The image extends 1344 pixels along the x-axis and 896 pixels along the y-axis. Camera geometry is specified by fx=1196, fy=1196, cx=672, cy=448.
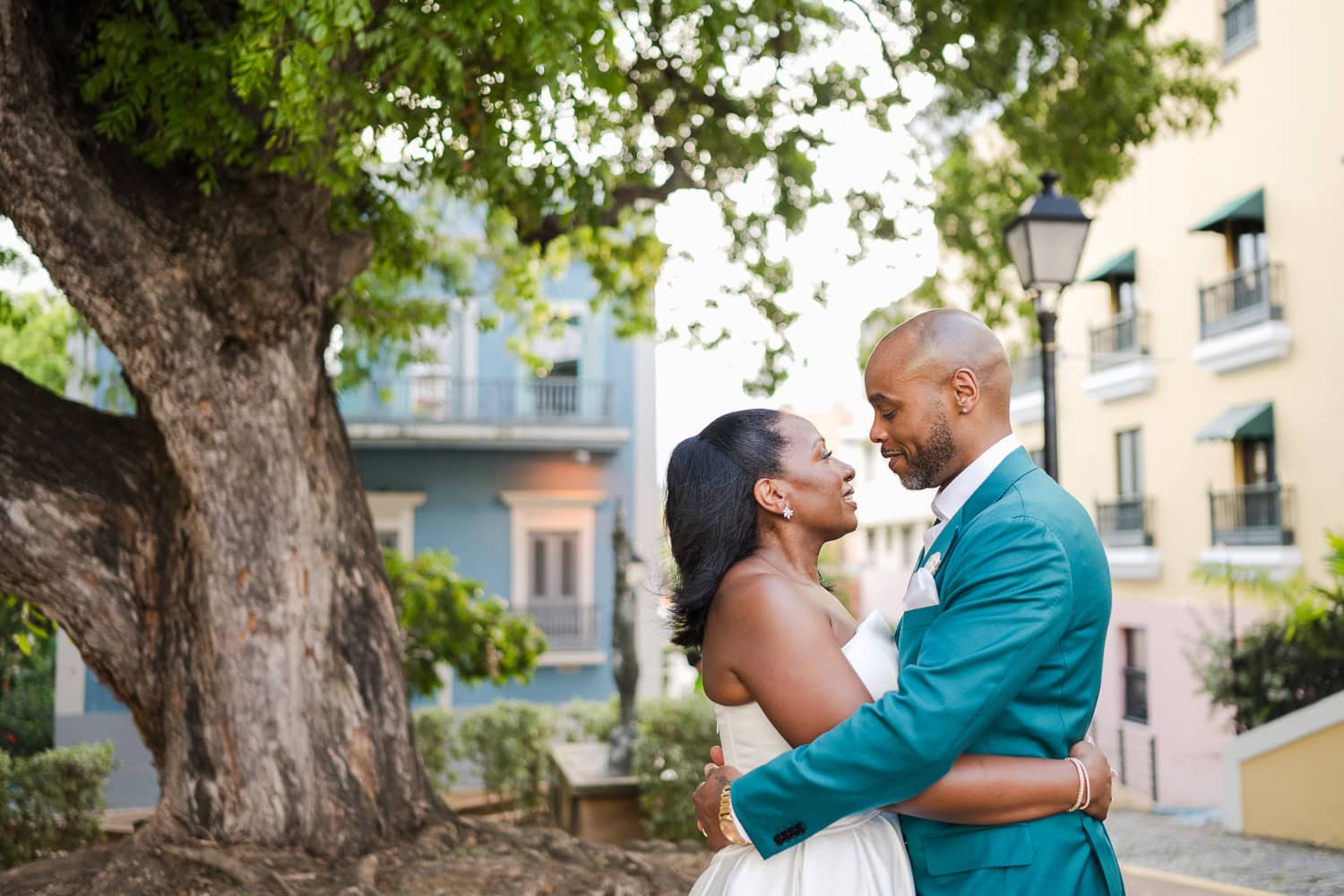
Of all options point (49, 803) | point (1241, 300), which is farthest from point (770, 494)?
point (1241, 300)

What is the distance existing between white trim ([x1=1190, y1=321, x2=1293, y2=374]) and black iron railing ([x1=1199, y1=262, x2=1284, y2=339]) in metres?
0.16

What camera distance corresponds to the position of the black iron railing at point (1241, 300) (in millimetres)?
18125

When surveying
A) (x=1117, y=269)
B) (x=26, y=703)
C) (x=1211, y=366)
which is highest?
(x=1117, y=269)

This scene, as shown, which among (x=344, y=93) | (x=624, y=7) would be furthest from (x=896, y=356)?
(x=624, y=7)

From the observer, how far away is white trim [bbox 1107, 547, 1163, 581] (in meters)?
21.5

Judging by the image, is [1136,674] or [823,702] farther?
[1136,674]

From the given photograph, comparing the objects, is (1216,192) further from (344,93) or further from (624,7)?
(344,93)

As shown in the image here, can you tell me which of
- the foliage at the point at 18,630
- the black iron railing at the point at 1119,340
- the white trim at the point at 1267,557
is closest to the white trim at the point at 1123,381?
the black iron railing at the point at 1119,340

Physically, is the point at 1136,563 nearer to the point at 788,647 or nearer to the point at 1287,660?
the point at 1287,660

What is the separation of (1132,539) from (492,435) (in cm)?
1189

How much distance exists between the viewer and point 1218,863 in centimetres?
855

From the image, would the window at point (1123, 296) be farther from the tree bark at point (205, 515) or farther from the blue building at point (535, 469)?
the tree bark at point (205, 515)

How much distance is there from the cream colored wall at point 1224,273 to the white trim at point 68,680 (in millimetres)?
13449

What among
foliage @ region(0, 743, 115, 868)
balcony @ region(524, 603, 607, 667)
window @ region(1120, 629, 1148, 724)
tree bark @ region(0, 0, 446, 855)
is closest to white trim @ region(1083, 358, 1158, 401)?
window @ region(1120, 629, 1148, 724)
